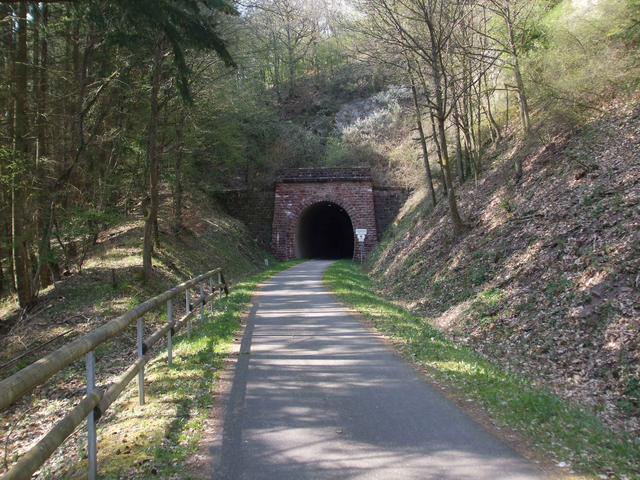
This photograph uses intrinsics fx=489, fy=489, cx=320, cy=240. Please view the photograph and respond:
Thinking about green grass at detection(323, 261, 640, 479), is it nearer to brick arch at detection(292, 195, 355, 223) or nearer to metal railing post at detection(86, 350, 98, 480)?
metal railing post at detection(86, 350, 98, 480)

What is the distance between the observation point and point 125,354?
9469 mm

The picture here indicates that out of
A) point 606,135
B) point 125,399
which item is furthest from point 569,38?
point 125,399

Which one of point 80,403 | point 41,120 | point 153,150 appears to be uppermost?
point 41,120

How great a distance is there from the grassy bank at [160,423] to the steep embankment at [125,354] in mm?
11

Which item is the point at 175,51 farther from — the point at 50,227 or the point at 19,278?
the point at 19,278

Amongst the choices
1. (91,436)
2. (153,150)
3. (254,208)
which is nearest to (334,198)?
(254,208)

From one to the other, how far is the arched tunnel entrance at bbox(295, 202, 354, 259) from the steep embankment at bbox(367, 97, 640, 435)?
66.8ft

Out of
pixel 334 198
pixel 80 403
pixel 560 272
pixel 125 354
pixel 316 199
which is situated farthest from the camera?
pixel 316 199

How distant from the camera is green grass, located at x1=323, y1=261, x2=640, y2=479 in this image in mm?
3668

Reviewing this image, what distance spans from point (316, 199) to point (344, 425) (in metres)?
28.0

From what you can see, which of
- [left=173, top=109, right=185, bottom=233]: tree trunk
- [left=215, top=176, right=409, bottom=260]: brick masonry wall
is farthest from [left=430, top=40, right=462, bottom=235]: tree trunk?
[left=215, top=176, right=409, bottom=260]: brick masonry wall

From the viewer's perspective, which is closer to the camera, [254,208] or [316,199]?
[316,199]

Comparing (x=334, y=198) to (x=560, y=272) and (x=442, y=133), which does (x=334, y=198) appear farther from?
(x=560, y=272)

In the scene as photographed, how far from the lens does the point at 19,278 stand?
37.1ft
